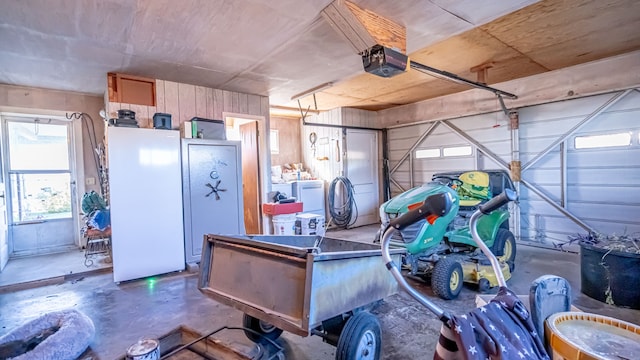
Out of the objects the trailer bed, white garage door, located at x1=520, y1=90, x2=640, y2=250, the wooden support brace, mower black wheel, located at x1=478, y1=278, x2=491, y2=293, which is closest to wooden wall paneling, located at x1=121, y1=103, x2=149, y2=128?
the trailer bed

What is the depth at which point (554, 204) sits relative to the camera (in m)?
5.08

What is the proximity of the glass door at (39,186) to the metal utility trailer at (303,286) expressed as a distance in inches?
191

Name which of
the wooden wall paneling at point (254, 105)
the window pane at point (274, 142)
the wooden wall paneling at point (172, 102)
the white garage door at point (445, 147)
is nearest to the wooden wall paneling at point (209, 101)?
the wooden wall paneling at point (172, 102)

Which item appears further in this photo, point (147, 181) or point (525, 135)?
point (525, 135)

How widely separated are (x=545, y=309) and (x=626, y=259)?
202 cm

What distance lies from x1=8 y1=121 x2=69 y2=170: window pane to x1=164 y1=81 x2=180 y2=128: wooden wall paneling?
2.38 m

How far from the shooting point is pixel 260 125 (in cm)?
534

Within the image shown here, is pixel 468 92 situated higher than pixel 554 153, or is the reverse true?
pixel 468 92

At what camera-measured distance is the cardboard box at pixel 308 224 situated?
5.15 meters

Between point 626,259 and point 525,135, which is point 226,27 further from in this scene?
point 525,135

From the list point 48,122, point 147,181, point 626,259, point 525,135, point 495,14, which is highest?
point 495,14

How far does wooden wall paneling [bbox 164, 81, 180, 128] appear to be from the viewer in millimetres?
4366

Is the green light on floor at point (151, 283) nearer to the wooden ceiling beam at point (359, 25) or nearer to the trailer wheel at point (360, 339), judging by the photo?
the trailer wheel at point (360, 339)

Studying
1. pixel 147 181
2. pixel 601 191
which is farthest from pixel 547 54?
pixel 147 181
